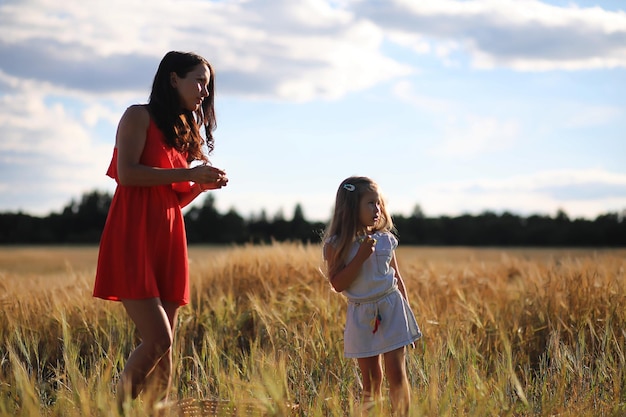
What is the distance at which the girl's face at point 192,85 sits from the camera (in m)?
3.02

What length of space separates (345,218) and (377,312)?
449mm

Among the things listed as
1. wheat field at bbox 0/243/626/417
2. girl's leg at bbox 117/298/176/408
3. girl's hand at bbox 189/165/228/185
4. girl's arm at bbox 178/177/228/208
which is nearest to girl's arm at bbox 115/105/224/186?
girl's hand at bbox 189/165/228/185

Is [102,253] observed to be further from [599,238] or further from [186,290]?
[599,238]

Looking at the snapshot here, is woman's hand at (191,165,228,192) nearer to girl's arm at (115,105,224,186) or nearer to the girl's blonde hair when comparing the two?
girl's arm at (115,105,224,186)

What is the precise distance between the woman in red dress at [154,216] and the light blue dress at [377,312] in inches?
30.5

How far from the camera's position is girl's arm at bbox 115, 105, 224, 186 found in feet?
9.16

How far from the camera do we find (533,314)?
5082 millimetres

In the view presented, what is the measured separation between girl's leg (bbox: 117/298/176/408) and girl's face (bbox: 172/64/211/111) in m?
0.87

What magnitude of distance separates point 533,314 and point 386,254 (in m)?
2.31

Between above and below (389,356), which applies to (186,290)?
above

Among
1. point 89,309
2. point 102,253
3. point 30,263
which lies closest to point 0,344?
point 89,309

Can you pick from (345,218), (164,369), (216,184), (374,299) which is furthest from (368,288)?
(164,369)

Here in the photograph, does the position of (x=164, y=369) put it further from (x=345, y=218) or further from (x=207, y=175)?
(x=345, y=218)

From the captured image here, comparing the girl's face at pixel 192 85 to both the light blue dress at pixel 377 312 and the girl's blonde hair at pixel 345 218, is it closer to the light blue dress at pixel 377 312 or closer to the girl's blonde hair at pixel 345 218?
the girl's blonde hair at pixel 345 218
